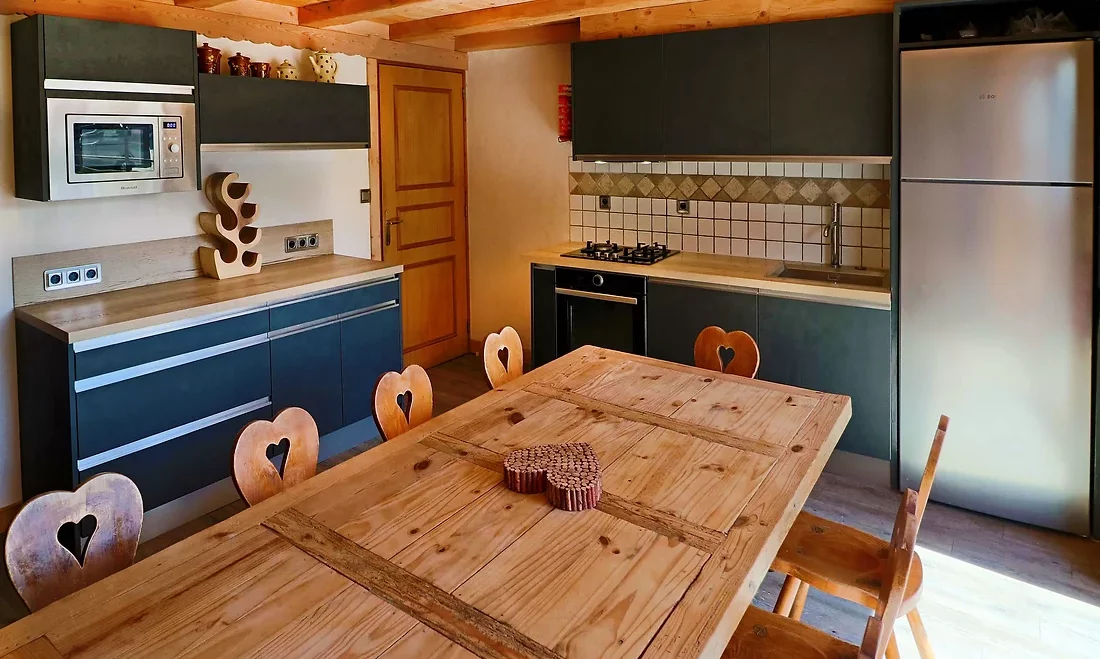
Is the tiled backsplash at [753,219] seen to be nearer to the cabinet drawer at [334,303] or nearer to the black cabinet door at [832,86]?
the black cabinet door at [832,86]

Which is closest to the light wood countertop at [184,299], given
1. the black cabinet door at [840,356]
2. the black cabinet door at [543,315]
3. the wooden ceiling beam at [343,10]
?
the black cabinet door at [543,315]

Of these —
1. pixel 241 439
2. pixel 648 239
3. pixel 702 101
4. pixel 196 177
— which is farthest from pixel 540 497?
pixel 648 239

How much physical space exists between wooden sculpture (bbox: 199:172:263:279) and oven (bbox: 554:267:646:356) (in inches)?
65.1

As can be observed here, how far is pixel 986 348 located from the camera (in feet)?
10.5

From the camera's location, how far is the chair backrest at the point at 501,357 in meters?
2.63

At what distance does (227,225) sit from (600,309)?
196 cm

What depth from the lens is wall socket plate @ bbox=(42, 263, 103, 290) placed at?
326 centimetres

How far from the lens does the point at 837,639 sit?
5.48 feet

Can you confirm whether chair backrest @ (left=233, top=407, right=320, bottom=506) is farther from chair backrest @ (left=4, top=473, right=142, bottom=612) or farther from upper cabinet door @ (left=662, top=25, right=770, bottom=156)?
upper cabinet door @ (left=662, top=25, right=770, bottom=156)

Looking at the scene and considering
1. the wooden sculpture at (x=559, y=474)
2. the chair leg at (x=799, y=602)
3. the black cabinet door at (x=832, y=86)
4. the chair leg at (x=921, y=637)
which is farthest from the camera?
the black cabinet door at (x=832, y=86)

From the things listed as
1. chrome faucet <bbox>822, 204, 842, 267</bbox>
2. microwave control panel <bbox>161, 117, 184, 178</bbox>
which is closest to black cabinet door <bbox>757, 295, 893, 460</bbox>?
chrome faucet <bbox>822, 204, 842, 267</bbox>

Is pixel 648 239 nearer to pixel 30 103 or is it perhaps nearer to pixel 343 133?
pixel 343 133

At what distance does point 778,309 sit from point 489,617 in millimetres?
2804

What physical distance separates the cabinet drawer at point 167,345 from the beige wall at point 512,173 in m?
2.26
